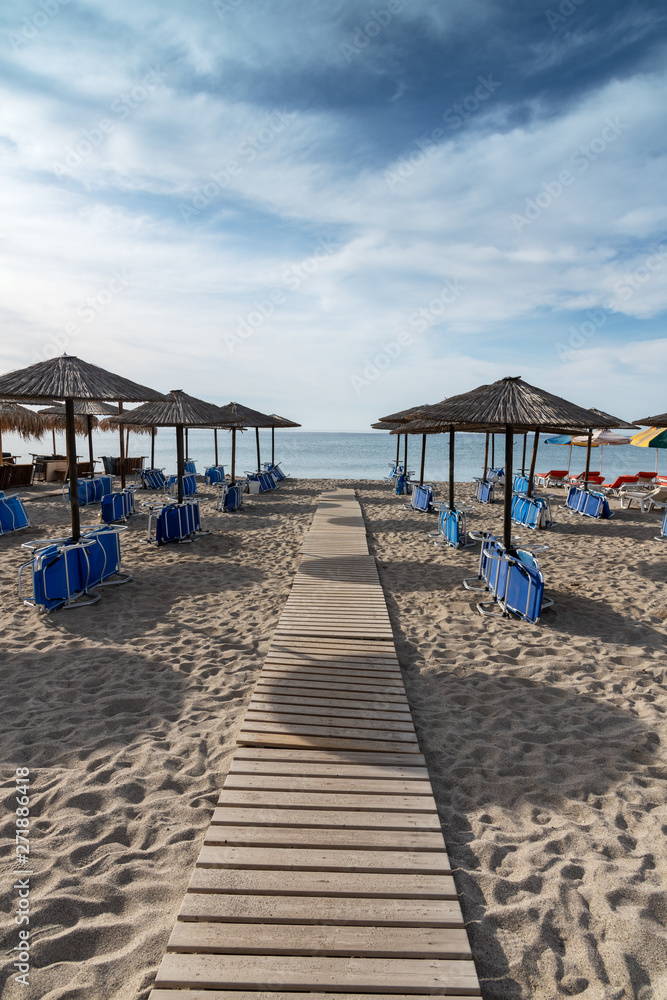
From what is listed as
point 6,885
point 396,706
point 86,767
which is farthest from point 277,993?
point 396,706

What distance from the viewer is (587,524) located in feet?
37.2

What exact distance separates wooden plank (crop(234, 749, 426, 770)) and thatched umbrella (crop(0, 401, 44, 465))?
1699 centimetres

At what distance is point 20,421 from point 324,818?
61.8 ft

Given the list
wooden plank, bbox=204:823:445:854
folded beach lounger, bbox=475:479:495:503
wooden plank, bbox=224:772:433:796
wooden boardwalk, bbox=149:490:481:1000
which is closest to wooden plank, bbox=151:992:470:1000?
wooden boardwalk, bbox=149:490:481:1000

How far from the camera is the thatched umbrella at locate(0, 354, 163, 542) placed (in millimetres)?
5738

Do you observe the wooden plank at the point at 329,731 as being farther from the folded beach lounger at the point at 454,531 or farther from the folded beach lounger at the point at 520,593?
the folded beach lounger at the point at 454,531

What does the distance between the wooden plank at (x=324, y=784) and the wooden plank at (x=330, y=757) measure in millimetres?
144

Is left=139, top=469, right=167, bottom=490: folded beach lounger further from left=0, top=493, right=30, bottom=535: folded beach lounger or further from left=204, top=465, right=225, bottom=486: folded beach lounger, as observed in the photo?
left=0, top=493, right=30, bottom=535: folded beach lounger

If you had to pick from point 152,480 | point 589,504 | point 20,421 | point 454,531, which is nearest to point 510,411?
point 454,531

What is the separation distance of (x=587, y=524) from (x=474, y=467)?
48867 mm

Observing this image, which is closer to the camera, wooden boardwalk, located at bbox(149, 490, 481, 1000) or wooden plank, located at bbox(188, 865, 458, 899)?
wooden boardwalk, located at bbox(149, 490, 481, 1000)

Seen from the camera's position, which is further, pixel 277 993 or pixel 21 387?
pixel 21 387

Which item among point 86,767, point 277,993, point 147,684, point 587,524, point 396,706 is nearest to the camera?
point 277,993

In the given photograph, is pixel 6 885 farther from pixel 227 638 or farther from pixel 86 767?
pixel 227 638
